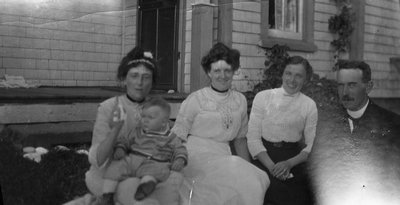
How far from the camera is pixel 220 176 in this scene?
1.65 meters

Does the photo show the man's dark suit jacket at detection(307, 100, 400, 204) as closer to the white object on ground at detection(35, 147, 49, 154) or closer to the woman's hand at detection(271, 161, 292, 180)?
the woman's hand at detection(271, 161, 292, 180)

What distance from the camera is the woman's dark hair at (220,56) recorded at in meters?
1.58

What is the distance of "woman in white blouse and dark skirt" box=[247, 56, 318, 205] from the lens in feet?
5.52

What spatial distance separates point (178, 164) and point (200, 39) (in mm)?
433

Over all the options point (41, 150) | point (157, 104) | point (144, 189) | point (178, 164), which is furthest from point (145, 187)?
point (41, 150)

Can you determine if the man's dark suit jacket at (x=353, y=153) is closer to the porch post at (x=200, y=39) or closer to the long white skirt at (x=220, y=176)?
the long white skirt at (x=220, y=176)

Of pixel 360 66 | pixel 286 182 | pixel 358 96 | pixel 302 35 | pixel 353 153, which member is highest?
pixel 302 35

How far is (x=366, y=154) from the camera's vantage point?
5.94 ft

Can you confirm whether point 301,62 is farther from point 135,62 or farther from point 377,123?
point 135,62

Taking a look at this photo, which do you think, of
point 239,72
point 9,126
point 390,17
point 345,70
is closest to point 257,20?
point 239,72

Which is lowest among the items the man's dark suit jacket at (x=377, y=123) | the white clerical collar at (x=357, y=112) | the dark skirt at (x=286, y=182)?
the dark skirt at (x=286, y=182)

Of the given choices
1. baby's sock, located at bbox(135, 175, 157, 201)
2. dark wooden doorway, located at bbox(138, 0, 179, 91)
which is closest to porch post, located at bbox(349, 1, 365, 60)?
dark wooden doorway, located at bbox(138, 0, 179, 91)

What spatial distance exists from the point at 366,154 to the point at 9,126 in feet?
4.17

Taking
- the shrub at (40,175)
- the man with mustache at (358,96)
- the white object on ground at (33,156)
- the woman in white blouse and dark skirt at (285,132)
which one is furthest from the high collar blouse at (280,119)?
the white object on ground at (33,156)
